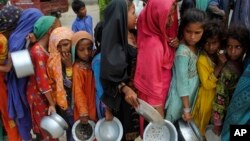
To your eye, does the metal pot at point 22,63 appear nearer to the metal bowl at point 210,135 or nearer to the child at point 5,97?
the child at point 5,97

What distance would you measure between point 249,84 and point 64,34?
137 cm

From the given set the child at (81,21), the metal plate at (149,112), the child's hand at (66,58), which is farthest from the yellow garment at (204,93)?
the child at (81,21)

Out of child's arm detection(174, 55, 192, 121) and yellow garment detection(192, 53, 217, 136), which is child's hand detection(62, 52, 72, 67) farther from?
yellow garment detection(192, 53, 217, 136)

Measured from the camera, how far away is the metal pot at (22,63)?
2.44m

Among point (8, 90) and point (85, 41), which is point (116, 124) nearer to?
point (85, 41)

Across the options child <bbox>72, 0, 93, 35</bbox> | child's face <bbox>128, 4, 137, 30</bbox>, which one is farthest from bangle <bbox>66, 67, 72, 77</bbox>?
child <bbox>72, 0, 93, 35</bbox>

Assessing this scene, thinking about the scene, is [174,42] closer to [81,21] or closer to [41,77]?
[41,77]

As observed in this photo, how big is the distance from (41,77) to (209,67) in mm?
1276

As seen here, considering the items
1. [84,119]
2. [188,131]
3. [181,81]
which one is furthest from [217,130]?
[84,119]

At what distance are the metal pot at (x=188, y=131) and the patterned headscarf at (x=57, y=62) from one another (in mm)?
907

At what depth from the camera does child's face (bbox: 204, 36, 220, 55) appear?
223cm

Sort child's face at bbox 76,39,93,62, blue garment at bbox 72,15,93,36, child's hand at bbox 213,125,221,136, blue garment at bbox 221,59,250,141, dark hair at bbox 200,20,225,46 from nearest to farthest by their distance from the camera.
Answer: blue garment at bbox 221,59,250,141
dark hair at bbox 200,20,225,46
child's hand at bbox 213,125,221,136
child's face at bbox 76,39,93,62
blue garment at bbox 72,15,93,36

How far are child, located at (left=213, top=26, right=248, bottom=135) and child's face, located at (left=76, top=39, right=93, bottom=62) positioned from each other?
980mm

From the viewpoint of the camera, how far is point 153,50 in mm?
2070
